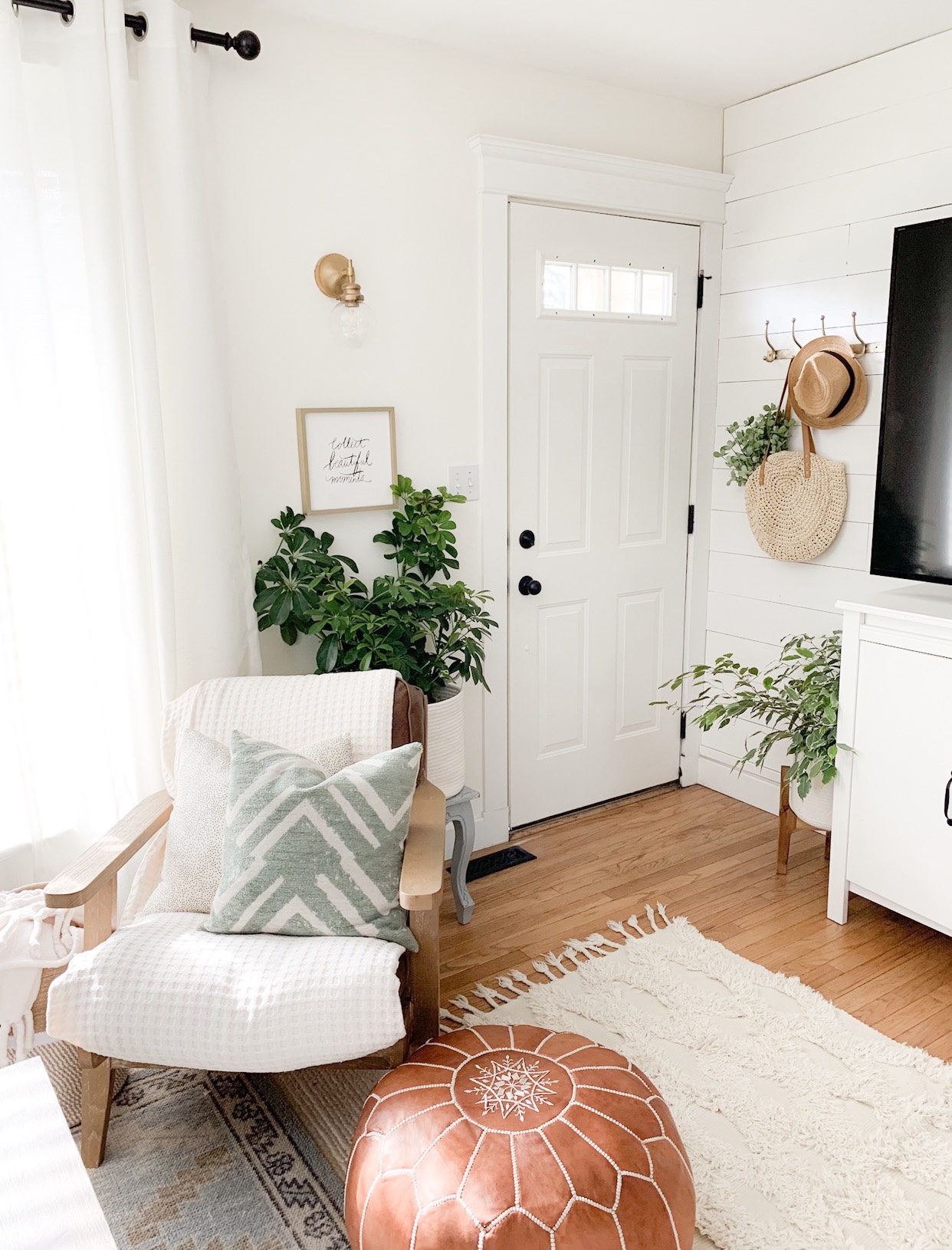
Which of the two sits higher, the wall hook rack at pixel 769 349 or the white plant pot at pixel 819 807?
the wall hook rack at pixel 769 349

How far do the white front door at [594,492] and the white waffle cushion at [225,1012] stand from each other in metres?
1.61

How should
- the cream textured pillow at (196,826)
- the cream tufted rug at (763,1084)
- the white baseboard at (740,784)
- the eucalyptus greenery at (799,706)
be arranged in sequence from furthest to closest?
the white baseboard at (740,784), the eucalyptus greenery at (799,706), the cream textured pillow at (196,826), the cream tufted rug at (763,1084)

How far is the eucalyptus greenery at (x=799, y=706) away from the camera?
2646mm

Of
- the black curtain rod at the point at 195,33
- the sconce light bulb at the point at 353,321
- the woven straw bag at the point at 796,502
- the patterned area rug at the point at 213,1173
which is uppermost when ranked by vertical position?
the black curtain rod at the point at 195,33

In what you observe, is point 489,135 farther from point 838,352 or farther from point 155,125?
point 838,352

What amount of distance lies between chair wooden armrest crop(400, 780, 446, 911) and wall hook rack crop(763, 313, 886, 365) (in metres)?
1.86

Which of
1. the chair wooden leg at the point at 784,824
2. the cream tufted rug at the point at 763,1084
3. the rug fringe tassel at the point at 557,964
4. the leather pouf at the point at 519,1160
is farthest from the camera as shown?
the chair wooden leg at the point at 784,824

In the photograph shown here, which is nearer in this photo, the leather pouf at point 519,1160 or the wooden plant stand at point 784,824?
the leather pouf at point 519,1160

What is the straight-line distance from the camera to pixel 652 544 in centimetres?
337

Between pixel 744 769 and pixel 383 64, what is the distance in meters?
2.56

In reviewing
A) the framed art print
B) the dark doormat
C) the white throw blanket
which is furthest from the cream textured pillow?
the dark doormat

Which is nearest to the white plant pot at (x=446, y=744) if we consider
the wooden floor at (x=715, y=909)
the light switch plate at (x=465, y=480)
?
the wooden floor at (x=715, y=909)

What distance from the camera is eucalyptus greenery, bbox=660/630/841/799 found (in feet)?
8.68

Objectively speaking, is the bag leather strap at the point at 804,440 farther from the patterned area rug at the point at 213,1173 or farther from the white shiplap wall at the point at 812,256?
the patterned area rug at the point at 213,1173
